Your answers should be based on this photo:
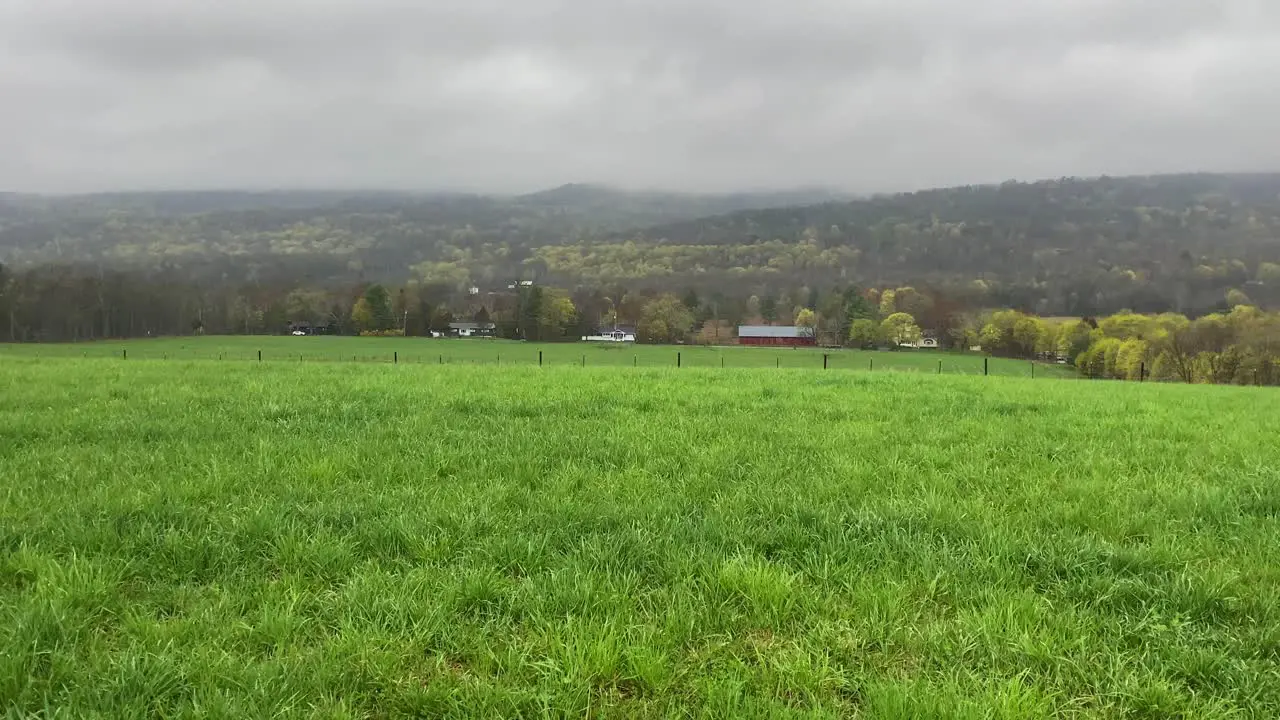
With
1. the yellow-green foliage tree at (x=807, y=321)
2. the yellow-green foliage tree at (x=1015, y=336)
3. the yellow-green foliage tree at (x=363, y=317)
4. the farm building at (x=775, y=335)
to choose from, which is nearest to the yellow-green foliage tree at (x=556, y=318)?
the yellow-green foliage tree at (x=363, y=317)

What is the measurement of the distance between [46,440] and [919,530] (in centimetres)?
901

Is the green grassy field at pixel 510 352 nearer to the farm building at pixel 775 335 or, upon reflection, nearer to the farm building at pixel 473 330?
the farm building at pixel 473 330

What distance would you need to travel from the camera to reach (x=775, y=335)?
10912 cm

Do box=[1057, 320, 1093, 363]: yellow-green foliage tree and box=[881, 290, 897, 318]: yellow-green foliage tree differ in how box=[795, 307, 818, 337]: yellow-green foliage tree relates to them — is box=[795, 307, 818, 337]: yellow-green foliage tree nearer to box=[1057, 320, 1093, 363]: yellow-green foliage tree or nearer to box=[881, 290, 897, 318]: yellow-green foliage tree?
box=[881, 290, 897, 318]: yellow-green foliage tree

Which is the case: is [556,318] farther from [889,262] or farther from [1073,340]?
[889,262]

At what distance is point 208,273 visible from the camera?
Result: 4387 inches

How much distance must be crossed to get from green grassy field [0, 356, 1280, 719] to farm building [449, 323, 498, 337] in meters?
86.2

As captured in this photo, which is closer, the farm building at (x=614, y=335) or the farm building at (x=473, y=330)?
the farm building at (x=473, y=330)

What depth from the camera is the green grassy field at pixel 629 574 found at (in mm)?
3125

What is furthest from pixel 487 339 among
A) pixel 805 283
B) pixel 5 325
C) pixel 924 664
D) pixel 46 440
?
pixel 924 664

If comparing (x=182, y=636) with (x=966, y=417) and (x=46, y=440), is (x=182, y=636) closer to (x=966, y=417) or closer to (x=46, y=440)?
(x=46, y=440)

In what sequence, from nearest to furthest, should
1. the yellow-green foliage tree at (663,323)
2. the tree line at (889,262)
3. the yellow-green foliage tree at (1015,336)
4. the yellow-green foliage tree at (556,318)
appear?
the yellow-green foliage tree at (1015,336) → the yellow-green foliage tree at (556,318) → the yellow-green foliage tree at (663,323) → the tree line at (889,262)

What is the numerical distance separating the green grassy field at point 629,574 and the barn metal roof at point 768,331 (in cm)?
10088

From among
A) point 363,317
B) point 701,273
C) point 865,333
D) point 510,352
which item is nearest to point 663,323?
point 865,333
